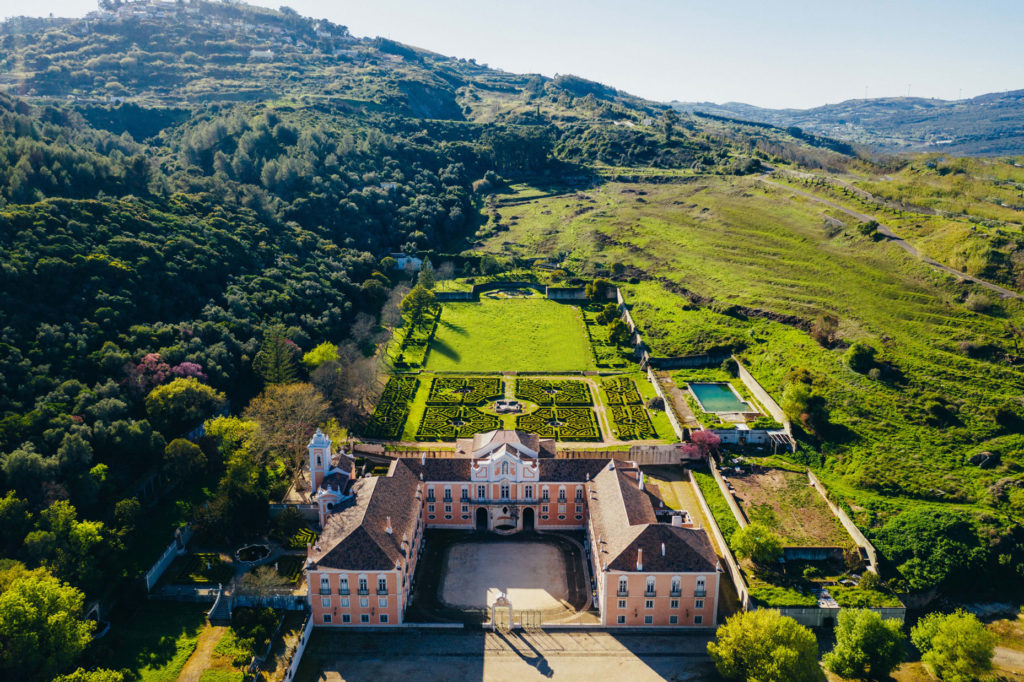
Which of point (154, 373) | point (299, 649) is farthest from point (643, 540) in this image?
point (154, 373)

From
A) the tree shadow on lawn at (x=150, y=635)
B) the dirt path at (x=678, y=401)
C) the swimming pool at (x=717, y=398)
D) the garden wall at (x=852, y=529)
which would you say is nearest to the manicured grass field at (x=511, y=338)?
the dirt path at (x=678, y=401)

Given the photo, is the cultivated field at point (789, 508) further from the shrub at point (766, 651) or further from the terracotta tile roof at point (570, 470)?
the terracotta tile roof at point (570, 470)

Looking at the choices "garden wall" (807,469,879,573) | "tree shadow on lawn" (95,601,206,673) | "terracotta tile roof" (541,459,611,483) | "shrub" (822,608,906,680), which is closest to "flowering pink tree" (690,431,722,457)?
"garden wall" (807,469,879,573)

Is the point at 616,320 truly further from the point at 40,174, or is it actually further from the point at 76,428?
the point at 40,174

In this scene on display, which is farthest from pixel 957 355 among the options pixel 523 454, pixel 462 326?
pixel 462 326

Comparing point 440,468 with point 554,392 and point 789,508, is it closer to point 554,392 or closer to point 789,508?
point 554,392

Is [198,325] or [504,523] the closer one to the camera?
[504,523]

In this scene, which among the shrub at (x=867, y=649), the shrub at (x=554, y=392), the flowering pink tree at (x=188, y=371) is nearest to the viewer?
the shrub at (x=867, y=649)
